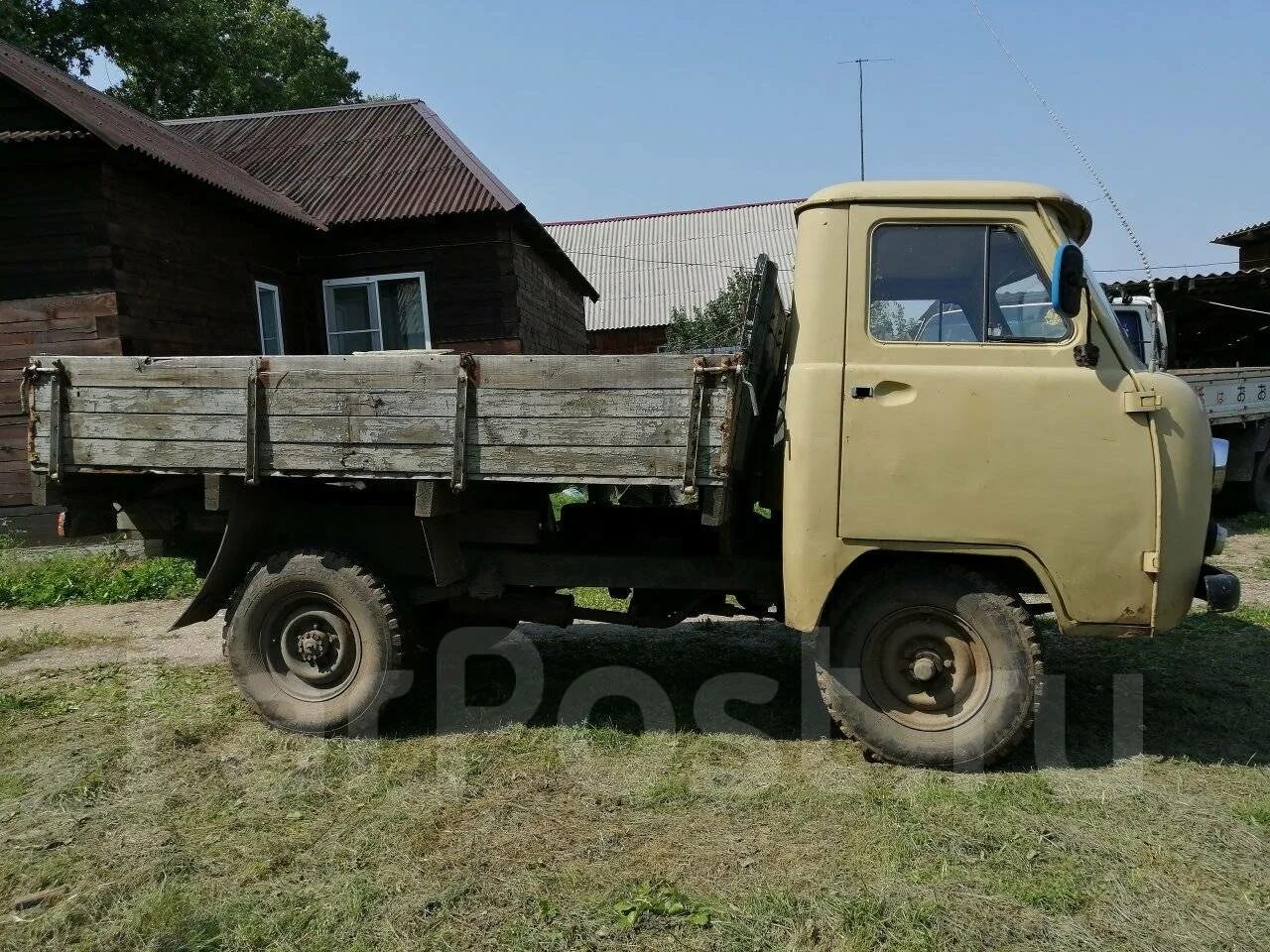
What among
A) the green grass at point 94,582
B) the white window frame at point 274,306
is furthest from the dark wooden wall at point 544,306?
the green grass at point 94,582

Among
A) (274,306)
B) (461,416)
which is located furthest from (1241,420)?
(274,306)

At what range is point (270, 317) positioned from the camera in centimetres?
1236

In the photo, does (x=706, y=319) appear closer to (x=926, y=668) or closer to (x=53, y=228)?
(x=53, y=228)

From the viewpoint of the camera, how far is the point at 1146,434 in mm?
3471

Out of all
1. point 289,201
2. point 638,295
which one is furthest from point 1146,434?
point 638,295

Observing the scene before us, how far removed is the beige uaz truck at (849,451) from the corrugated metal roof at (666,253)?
19.3 meters

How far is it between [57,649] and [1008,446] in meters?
6.08

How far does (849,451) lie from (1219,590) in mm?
1635

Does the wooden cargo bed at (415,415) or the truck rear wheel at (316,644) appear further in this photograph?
the truck rear wheel at (316,644)

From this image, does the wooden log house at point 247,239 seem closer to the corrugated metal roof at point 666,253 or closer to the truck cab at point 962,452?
the truck cab at point 962,452

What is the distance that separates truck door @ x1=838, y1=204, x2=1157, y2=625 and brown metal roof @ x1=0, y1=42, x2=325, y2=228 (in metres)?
8.56

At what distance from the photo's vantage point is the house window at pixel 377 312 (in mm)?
12648

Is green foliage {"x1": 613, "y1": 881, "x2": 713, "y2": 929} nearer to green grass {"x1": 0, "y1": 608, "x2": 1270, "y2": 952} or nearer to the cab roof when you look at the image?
green grass {"x1": 0, "y1": 608, "x2": 1270, "y2": 952}

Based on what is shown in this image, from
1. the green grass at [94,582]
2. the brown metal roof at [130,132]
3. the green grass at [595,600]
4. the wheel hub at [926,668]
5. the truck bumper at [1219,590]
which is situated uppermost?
the brown metal roof at [130,132]
